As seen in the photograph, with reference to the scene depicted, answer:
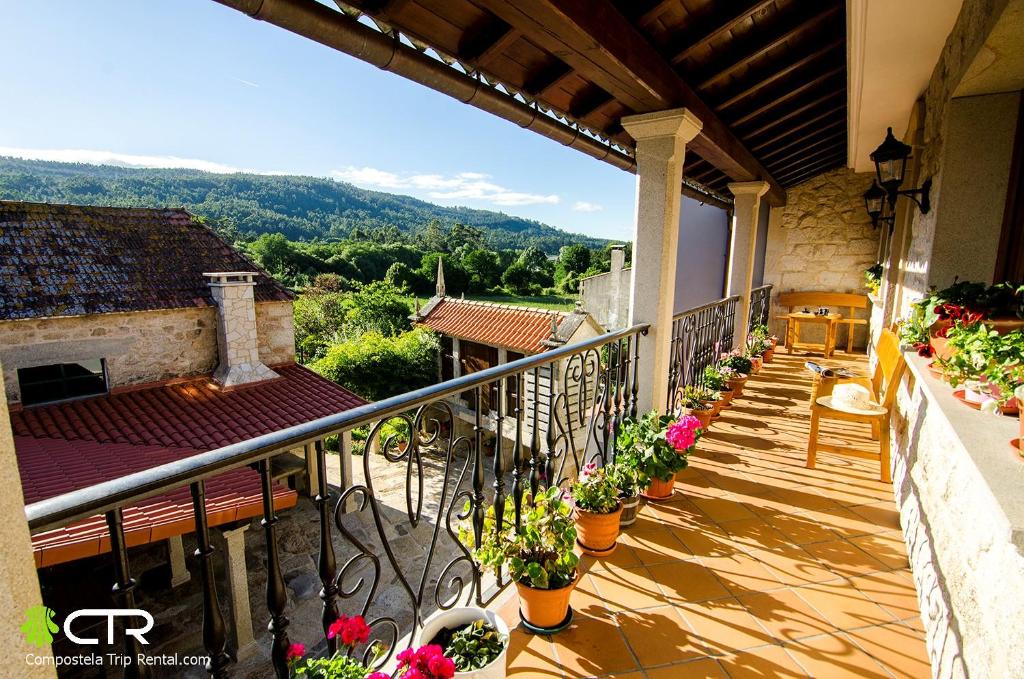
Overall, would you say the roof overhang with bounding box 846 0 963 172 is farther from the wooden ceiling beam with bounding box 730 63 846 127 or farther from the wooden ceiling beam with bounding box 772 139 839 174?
the wooden ceiling beam with bounding box 772 139 839 174

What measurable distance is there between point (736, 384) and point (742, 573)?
9.21 ft

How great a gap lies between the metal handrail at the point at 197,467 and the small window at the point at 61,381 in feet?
32.1

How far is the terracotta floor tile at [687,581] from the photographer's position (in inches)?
74.9

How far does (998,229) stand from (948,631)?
186cm

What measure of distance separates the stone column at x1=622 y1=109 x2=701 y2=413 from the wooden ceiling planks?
13 cm

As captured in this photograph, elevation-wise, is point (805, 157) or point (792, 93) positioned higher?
point (805, 157)

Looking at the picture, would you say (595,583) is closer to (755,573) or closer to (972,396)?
(755,573)

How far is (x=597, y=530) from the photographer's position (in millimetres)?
2102

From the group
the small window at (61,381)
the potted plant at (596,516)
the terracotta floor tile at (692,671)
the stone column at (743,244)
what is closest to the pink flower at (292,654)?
the terracotta floor tile at (692,671)

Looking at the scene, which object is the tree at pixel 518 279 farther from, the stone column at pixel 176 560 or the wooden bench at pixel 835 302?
the stone column at pixel 176 560

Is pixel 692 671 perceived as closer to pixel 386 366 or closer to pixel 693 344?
pixel 693 344

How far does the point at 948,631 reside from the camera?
1405 millimetres

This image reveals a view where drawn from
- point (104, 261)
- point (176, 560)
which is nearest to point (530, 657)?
point (176, 560)

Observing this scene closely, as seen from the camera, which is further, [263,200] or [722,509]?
[263,200]
